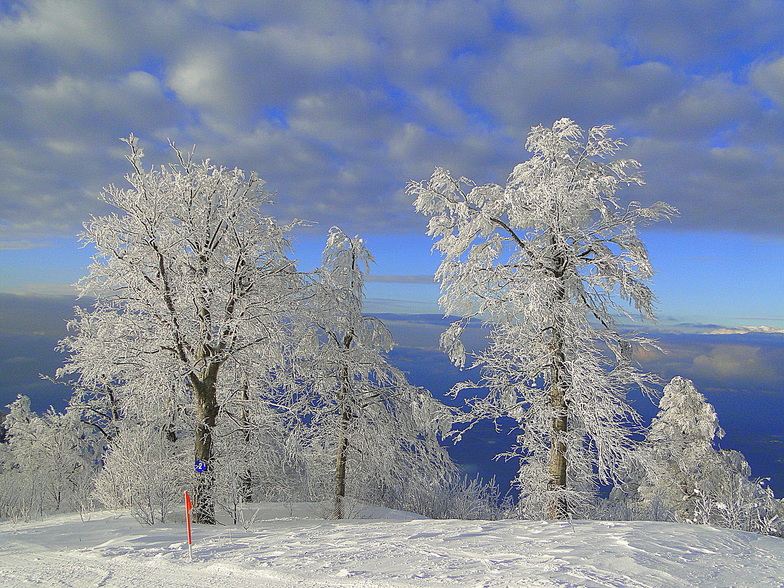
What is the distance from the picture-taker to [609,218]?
9930mm

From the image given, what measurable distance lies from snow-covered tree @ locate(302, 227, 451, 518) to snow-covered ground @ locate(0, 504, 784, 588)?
4405mm

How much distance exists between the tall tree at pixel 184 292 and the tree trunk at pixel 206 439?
2 cm

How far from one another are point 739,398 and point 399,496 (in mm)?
125887

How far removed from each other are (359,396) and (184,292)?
5.33m

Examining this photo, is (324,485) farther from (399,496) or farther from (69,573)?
(69,573)

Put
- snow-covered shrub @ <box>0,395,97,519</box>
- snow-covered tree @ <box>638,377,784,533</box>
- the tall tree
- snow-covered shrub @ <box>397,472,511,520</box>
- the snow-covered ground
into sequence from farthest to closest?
snow-covered shrub @ <box>0,395,97,519</box> → snow-covered tree @ <box>638,377,784,533</box> → snow-covered shrub @ <box>397,472,511,520</box> → the tall tree → the snow-covered ground

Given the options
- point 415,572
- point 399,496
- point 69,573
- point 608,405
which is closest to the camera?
point 415,572

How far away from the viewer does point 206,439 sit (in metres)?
10.8

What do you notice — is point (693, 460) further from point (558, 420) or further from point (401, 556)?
point (401, 556)

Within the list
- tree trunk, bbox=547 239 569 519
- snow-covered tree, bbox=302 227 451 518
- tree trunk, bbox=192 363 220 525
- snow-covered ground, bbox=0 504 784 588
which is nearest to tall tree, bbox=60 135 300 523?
tree trunk, bbox=192 363 220 525

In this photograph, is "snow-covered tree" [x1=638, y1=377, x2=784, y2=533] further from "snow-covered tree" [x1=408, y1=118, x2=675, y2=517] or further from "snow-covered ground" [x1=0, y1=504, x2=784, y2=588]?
"snow-covered ground" [x1=0, y1=504, x2=784, y2=588]

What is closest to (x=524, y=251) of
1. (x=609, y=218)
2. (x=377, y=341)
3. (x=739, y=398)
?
(x=609, y=218)

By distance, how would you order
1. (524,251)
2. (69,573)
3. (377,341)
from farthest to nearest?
1. (377,341)
2. (524,251)
3. (69,573)

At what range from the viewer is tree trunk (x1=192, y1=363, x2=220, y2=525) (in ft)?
33.4
